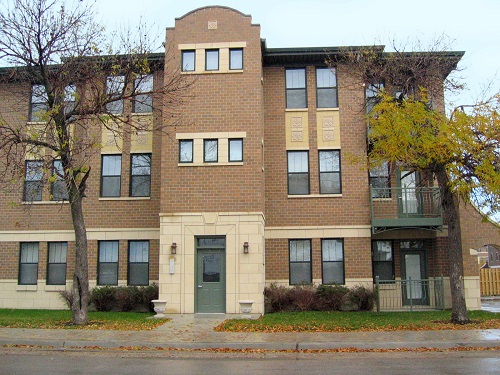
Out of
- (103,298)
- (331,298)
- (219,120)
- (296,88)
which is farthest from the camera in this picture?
(296,88)

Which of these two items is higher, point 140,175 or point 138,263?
point 140,175

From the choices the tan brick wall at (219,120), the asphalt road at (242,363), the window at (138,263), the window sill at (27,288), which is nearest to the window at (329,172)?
the tan brick wall at (219,120)

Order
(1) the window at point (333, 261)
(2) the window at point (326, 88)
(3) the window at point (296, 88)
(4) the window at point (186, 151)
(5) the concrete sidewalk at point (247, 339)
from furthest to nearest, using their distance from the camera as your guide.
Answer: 1. (3) the window at point (296, 88)
2. (2) the window at point (326, 88)
3. (1) the window at point (333, 261)
4. (4) the window at point (186, 151)
5. (5) the concrete sidewalk at point (247, 339)

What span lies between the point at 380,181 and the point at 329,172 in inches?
83.7

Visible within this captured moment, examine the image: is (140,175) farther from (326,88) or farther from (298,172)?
(326,88)

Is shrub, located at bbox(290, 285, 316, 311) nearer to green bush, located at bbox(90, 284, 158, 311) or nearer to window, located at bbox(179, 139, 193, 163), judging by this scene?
green bush, located at bbox(90, 284, 158, 311)

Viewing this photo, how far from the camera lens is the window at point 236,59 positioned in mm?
20547

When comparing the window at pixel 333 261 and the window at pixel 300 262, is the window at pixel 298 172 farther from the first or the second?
the window at pixel 333 261

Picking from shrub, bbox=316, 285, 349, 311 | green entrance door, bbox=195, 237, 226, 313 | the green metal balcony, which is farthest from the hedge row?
the green metal balcony

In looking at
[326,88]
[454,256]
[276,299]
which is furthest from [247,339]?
[326,88]

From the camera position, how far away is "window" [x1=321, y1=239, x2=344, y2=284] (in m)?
21.4

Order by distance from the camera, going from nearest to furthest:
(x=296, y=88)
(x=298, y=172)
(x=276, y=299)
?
1. (x=276, y=299)
2. (x=298, y=172)
3. (x=296, y=88)

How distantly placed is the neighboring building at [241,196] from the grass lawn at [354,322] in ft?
7.91

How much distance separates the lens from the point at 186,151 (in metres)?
20.0
